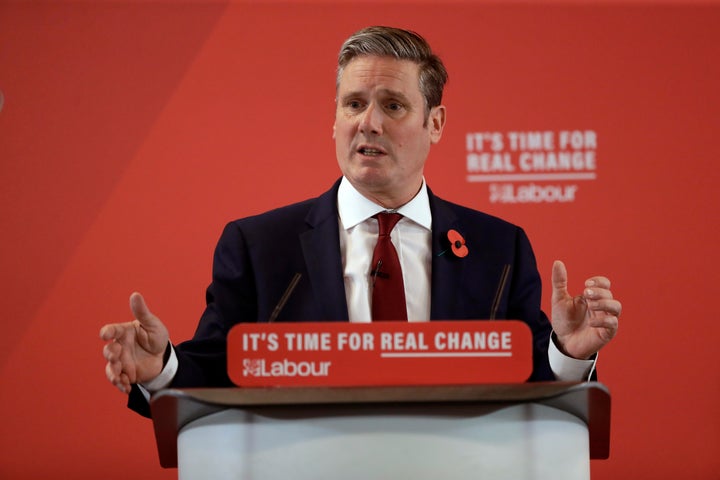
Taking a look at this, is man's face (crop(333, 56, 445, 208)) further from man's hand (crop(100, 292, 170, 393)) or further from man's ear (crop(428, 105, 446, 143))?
man's hand (crop(100, 292, 170, 393))

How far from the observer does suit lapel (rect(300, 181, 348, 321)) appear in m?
2.06

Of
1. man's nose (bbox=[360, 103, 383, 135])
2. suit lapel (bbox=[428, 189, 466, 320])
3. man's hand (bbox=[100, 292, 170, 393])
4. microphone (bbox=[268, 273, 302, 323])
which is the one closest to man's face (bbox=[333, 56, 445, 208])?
man's nose (bbox=[360, 103, 383, 135])

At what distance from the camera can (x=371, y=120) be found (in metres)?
2.21

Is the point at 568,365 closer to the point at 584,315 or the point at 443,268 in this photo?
the point at 584,315

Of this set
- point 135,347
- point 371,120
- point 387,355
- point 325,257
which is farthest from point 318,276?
point 387,355

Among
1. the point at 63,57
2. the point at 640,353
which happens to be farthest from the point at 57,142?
the point at 640,353

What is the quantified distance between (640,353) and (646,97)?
2.68ft

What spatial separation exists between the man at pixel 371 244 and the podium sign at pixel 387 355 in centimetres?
48

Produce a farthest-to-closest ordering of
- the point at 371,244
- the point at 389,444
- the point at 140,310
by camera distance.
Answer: the point at 371,244 < the point at 140,310 < the point at 389,444

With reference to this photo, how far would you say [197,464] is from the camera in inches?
56.8

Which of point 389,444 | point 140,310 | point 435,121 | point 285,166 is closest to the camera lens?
point 389,444

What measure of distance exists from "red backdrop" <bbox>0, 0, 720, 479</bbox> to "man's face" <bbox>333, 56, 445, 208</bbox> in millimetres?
858

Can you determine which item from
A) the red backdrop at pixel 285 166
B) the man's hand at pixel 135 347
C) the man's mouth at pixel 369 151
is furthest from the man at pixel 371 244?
the red backdrop at pixel 285 166

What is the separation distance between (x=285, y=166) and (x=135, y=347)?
151 centimetres
